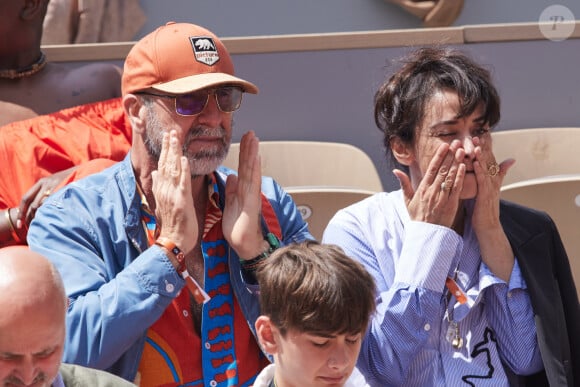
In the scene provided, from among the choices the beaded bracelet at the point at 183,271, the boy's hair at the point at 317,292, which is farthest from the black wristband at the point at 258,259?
the boy's hair at the point at 317,292

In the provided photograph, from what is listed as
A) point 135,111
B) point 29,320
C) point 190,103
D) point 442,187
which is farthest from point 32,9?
point 29,320

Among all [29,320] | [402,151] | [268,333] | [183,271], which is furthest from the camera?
[402,151]

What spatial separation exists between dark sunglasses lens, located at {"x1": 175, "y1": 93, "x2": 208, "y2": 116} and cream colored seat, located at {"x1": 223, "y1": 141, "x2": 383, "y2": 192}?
112cm

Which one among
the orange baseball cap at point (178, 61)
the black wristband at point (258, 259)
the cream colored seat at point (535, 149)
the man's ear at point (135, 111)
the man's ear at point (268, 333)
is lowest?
the cream colored seat at point (535, 149)

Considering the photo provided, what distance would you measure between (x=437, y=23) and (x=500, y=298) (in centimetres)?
339

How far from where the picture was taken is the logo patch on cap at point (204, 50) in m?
2.62

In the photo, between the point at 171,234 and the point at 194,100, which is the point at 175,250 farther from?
the point at 194,100

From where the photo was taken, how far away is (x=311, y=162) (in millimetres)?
3787

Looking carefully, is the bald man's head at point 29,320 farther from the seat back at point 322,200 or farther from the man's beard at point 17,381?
the seat back at point 322,200

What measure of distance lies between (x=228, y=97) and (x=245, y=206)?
0.30 m

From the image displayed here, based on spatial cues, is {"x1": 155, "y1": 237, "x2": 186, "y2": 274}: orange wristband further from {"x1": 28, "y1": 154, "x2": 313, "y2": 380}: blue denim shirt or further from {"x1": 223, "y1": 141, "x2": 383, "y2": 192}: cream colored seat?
{"x1": 223, "y1": 141, "x2": 383, "y2": 192}: cream colored seat

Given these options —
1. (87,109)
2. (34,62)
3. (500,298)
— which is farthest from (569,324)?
(34,62)

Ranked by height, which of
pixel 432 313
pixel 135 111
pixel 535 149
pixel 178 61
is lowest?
pixel 535 149

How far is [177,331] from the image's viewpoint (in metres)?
2.44
